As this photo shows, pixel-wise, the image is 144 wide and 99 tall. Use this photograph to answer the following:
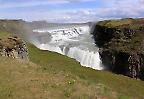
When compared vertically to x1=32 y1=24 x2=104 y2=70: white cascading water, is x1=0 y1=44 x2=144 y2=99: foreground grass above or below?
above

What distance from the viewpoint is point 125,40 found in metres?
135

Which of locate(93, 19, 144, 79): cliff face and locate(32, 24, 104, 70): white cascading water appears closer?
locate(93, 19, 144, 79): cliff face

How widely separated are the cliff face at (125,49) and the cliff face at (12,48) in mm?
62034

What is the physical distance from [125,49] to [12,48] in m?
74.1

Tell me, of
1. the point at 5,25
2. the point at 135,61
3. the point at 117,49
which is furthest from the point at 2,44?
the point at 5,25

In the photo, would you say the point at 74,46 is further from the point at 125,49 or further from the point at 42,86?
the point at 42,86

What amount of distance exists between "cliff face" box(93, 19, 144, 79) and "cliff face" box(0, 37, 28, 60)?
204ft

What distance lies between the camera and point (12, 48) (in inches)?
2290

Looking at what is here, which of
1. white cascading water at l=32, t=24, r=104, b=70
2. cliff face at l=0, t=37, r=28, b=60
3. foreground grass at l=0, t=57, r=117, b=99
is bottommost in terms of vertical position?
white cascading water at l=32, t=24, r=104, b=70

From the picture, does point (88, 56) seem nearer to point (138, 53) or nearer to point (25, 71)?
point (138, 53)

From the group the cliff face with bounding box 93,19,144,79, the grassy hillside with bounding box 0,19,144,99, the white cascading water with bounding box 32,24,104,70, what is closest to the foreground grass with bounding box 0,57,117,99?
the grassy hillside with bounding box 0,19,144,99

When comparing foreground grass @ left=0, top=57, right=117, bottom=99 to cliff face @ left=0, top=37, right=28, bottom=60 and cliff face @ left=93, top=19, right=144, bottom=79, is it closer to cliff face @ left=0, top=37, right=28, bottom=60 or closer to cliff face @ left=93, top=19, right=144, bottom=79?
cliff face @ left=0, top=37, right=28, bottom=60

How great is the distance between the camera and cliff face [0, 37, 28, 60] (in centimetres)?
5678

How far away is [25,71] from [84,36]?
160778 mm
